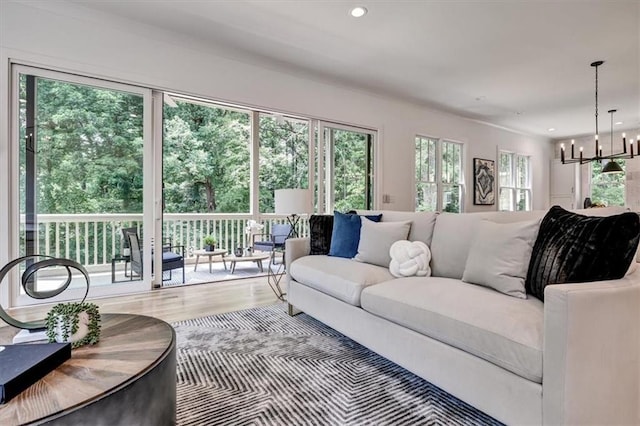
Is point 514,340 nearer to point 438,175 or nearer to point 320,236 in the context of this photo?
point 320,236

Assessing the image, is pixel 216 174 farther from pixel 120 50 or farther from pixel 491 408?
pixel 491 408

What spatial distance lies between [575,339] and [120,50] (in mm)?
4229

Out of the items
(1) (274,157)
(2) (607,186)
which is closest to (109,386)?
(1) (274,157)

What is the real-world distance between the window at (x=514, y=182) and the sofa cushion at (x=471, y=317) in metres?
6.64

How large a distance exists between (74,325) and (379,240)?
77.7 inches

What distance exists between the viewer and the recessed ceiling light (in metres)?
3.10

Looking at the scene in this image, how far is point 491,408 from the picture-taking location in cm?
137

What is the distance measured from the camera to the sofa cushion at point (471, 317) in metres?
1.27

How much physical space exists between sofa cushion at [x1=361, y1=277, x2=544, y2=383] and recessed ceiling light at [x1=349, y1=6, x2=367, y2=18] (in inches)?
101

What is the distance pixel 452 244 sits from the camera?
2.24 meters

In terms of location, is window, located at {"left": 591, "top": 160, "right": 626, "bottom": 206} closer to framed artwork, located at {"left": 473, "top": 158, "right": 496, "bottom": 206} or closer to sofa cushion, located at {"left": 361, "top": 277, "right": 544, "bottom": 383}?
framed artwork, located at {"left": 473, "top": 158, "right": 496, "bottom": 206}

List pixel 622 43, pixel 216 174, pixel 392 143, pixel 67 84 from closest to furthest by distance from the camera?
pixel 67 84 → pixel 622 43 → pixel 392 143 → pixel 216 174

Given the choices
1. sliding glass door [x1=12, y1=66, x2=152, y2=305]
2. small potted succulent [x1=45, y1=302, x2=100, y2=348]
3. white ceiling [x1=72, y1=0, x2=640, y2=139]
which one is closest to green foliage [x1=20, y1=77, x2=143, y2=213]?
sliding glass door [x1=12, y1=66, x2=152, y2=305]

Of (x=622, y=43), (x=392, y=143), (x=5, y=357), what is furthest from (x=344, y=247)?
(x=622, y=43)
